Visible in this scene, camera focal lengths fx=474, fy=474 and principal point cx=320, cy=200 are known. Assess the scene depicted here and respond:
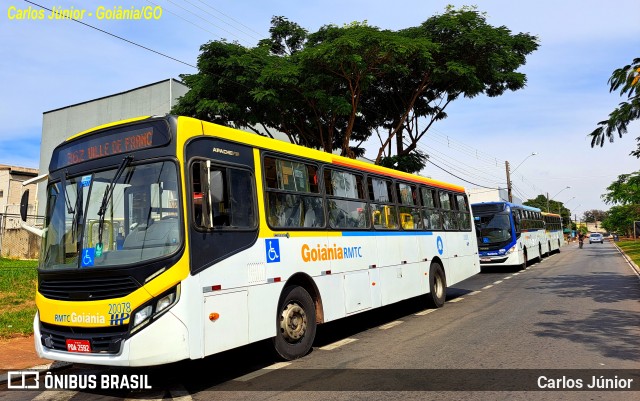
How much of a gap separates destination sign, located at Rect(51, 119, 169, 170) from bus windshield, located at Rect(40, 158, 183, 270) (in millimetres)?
268

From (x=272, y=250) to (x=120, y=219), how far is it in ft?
6.71

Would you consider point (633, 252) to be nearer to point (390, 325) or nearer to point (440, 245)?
point (440, 245)

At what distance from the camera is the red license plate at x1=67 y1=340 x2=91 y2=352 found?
5.08 m

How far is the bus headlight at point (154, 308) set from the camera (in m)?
4.88

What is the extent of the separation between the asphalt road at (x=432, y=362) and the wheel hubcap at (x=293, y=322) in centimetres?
37

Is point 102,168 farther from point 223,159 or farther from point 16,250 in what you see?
point 16,250

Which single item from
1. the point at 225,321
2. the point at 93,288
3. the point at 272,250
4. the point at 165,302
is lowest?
the point at 225,321

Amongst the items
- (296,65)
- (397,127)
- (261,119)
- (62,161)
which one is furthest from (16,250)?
(62,161)

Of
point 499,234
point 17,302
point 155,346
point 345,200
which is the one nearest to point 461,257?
point 345,200

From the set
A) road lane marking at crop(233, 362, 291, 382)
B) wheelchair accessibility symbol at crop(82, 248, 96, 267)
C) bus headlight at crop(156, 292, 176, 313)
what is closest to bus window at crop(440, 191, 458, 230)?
road lane marking at crop(233, 362, 291, 382)

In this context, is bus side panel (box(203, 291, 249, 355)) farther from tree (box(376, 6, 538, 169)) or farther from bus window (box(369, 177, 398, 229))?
tree (box(376, 6, 538, 169))

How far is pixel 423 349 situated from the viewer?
709cm

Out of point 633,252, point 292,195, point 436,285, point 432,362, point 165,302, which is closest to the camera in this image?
point 165,302

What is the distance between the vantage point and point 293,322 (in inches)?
267
